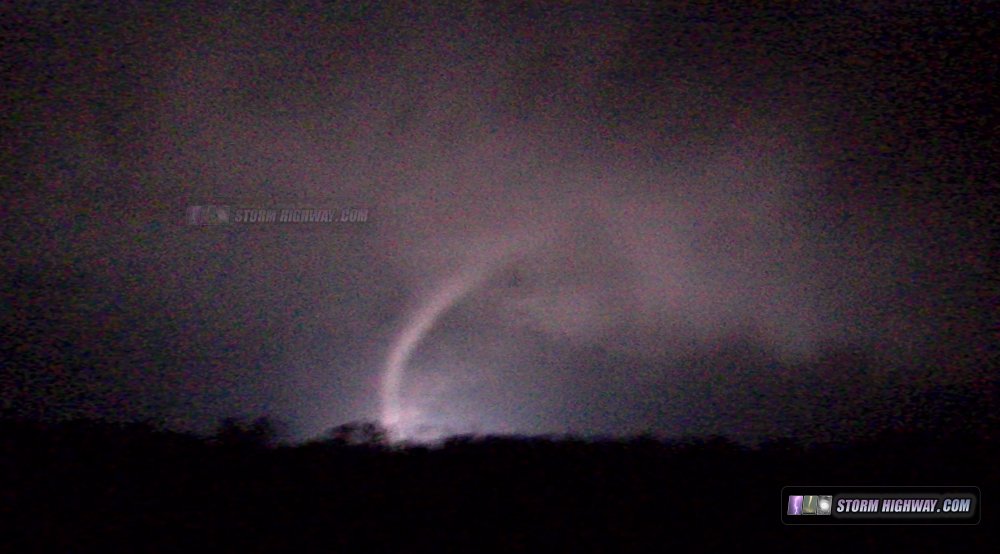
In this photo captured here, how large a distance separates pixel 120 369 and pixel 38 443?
0.85 feet

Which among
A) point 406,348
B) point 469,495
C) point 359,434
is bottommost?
point 469,495

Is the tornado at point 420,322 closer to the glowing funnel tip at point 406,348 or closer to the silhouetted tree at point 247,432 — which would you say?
the glowing funnel tip at point 406,348

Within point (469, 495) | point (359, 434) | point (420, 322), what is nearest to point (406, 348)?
point (420, 322)

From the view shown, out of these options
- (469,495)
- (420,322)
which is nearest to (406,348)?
(420,322)

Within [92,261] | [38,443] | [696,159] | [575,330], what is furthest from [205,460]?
[696,159]

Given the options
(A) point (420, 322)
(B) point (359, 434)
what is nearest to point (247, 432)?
(B) point (359, 434)

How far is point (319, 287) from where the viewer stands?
65.6 inches

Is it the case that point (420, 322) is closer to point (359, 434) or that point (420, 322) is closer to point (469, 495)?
point (359, 434)

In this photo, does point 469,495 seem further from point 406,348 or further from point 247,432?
point 247,432

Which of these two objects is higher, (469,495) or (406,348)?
(406,348)

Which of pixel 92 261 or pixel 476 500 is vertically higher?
pixel 92 261

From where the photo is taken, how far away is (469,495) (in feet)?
5.43

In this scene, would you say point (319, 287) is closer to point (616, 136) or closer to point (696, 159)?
point (616, 136)

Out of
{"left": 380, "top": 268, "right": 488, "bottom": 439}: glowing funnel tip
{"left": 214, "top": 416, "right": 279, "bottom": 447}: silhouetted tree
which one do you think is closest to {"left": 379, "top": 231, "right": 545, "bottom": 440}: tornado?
{"left": 380, "top": 268, "right": 488, "bottom": 439}: glowing funnel tip
